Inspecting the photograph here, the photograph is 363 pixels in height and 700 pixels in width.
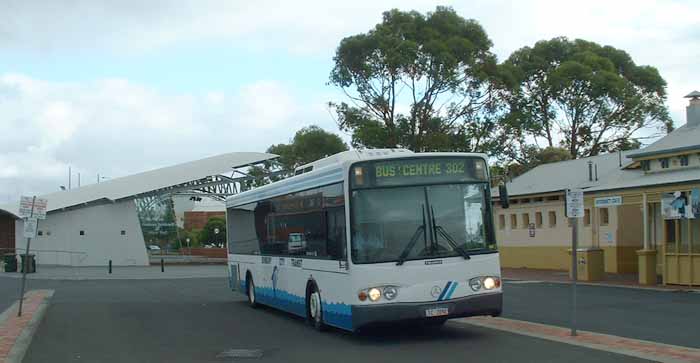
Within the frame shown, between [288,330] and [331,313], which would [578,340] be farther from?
[288,330]

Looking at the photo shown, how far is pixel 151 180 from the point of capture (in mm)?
56562

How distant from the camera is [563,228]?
122ft

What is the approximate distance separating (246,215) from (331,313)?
7.57 m

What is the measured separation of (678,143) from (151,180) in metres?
37.6

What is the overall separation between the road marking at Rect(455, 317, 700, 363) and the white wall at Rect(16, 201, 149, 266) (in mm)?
41075

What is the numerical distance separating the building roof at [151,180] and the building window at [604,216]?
83.9 feet

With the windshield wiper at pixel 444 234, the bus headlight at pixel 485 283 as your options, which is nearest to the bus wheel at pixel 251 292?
the windshield wiper at pixel 444 234

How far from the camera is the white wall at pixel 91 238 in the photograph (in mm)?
52156

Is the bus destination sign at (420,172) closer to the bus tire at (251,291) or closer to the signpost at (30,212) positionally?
the bus tire at (251,291)

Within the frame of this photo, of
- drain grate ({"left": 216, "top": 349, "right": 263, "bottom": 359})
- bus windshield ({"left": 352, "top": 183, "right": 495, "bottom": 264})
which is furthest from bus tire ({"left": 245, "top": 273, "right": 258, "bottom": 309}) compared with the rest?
bus windshield ({"left": 352, "top": 183, "right": 495, "bottom": 264})

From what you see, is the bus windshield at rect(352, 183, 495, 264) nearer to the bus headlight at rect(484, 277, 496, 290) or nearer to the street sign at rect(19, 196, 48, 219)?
the bus headlight at rect(484, 277, 496, 290)

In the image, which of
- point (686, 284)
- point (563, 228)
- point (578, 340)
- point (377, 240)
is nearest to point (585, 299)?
point (686, 284)

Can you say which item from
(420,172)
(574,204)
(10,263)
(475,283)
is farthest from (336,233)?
(10,263)

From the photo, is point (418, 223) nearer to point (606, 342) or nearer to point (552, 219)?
point (606, 342)
